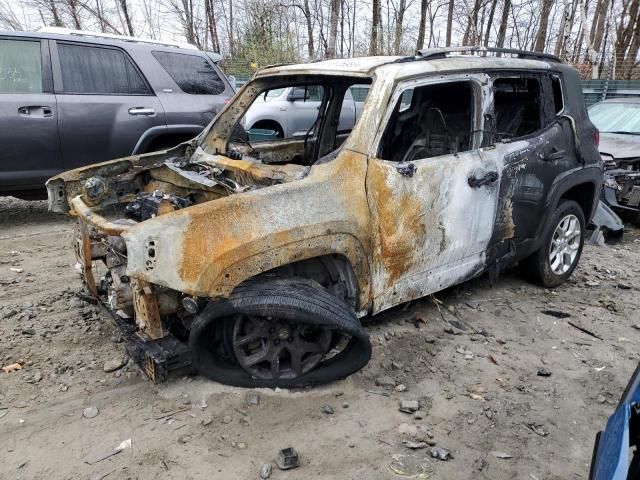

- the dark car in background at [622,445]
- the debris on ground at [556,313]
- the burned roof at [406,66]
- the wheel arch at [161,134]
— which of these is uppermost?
the burned roof at [406,66]

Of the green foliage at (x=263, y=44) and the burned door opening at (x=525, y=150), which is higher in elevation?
the green foliage at (x=263, y=44)

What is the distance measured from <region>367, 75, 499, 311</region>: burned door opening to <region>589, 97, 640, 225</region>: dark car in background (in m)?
3.64

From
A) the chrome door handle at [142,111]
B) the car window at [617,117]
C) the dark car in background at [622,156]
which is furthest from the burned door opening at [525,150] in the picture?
the car window at [617,117]

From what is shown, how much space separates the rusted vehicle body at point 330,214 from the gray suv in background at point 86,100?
1.98 m

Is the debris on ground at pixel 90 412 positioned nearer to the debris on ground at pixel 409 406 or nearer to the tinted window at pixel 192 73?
the debris on ground at pixel 409 406

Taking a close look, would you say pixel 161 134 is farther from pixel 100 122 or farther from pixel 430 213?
pixel 430 213

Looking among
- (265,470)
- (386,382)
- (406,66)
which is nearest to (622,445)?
(265,470)

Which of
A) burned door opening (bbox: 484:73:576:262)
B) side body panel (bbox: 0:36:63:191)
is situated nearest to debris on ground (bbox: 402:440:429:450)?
burned door opening (bbox: 484:73:576:262)

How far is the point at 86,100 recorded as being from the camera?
5.78m

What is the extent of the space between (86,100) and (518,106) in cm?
442

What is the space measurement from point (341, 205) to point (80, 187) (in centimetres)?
197

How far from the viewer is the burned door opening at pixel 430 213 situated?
312 cm

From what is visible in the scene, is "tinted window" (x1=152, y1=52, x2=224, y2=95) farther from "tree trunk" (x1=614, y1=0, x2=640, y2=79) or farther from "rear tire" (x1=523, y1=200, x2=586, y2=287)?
"tree trunk" (x1=614, y1=0, x2=640, y2=79)

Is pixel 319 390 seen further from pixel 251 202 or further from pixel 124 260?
pixel 124 260
